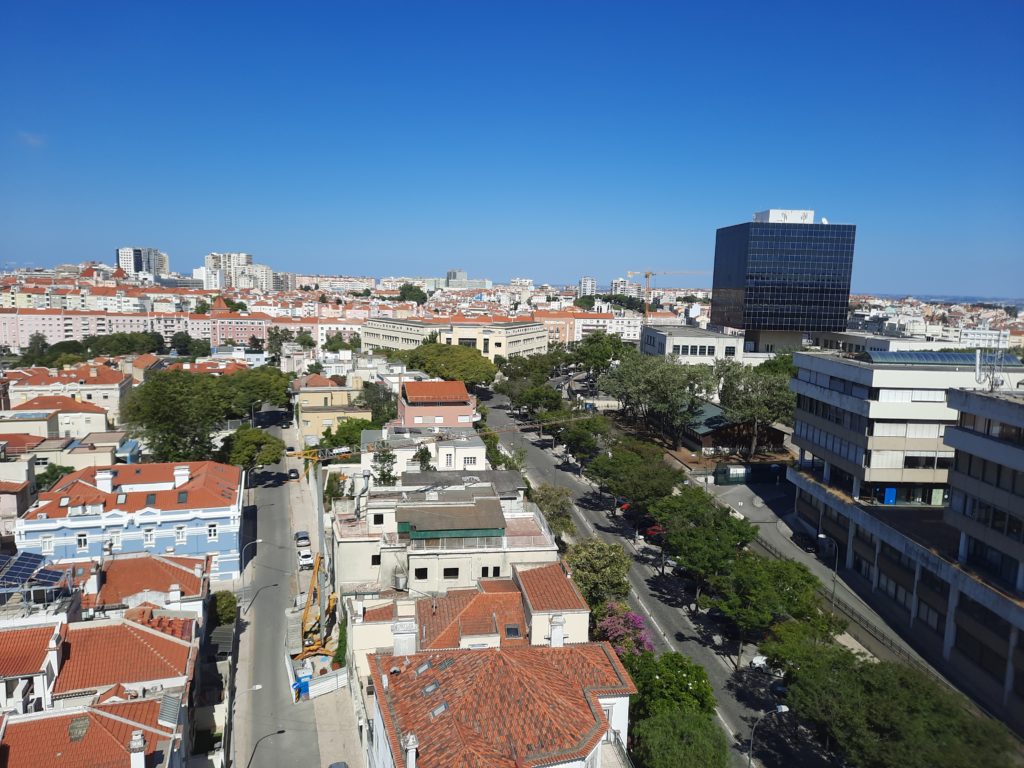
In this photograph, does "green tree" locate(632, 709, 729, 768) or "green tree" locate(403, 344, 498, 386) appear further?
"green tree" locate(403, 344, 498, 386)

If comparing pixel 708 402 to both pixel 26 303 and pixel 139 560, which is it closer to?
pixel 139 560

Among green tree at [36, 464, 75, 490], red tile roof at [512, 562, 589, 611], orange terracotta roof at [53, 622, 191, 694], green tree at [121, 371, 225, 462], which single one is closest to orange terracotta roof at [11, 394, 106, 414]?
green tree at [121, 371, 225, 462]

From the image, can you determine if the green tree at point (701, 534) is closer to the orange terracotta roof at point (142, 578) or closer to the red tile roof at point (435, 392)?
the orange terracotta roof at point (142, 578)

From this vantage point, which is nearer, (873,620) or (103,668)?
(103,668)

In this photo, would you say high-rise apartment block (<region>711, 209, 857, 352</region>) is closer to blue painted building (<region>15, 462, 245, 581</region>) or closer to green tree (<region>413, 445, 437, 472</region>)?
green tree (<region>413, 445, 437, 472</region>)

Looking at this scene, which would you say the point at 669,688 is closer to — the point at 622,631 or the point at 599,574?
the point at 622,631

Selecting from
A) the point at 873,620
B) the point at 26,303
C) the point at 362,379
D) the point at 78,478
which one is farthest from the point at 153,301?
the point at 873,620

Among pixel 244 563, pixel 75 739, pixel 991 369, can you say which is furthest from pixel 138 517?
pixel 991 369
